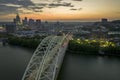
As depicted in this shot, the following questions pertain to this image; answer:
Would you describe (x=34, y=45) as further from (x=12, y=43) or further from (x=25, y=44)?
(x=12, y=43)

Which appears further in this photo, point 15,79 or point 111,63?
point 111,63

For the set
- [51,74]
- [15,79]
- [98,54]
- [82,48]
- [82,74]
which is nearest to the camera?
[51,74]

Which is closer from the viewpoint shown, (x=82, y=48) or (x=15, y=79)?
(x=15, y=79)

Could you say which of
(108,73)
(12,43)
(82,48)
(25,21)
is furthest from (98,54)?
(25,21)

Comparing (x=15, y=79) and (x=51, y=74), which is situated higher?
(x=51, y=74)

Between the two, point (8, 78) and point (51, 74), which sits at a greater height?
point (51, 74)

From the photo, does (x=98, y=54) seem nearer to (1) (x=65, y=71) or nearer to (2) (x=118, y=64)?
(2) (x=118, y=64)

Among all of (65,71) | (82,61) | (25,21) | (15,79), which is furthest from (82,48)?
(25,21)

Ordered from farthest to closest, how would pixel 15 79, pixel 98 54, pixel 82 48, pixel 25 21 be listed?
pixel 25 21
pixel 82 48
pixel 98 54
pixel 15 79

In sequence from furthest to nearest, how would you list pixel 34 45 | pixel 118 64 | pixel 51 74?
pixel 34 45, pixel 118 64, pixel 51 74
